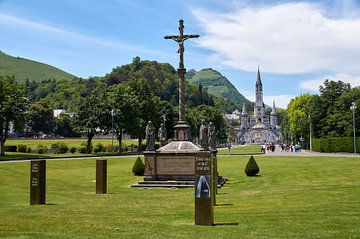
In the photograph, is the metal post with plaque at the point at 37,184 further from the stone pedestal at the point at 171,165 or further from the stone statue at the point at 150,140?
the stone statue at the point at 150,140

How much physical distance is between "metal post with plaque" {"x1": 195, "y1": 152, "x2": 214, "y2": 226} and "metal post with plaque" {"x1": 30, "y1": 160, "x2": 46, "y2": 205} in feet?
25.0

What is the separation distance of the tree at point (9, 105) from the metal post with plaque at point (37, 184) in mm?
41994

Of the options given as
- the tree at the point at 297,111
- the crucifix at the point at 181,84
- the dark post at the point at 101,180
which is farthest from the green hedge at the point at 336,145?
the dark post at the point at 101,180

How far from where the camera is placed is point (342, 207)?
591 inches

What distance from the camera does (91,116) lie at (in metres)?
73.0

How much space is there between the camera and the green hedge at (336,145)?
6852cm

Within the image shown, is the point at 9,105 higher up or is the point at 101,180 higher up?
the point at 9,105

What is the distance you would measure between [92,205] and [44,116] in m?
120

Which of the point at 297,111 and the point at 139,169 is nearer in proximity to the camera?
the point at 139,169

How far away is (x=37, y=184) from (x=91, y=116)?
184 feet

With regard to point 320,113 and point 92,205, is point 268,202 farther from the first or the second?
point 320,113

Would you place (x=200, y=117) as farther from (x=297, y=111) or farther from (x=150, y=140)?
(x=150, y=140)

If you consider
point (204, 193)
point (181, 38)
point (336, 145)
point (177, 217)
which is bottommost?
point (177, 217)

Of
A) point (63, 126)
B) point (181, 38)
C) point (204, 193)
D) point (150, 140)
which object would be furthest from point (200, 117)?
point (204, 193)
